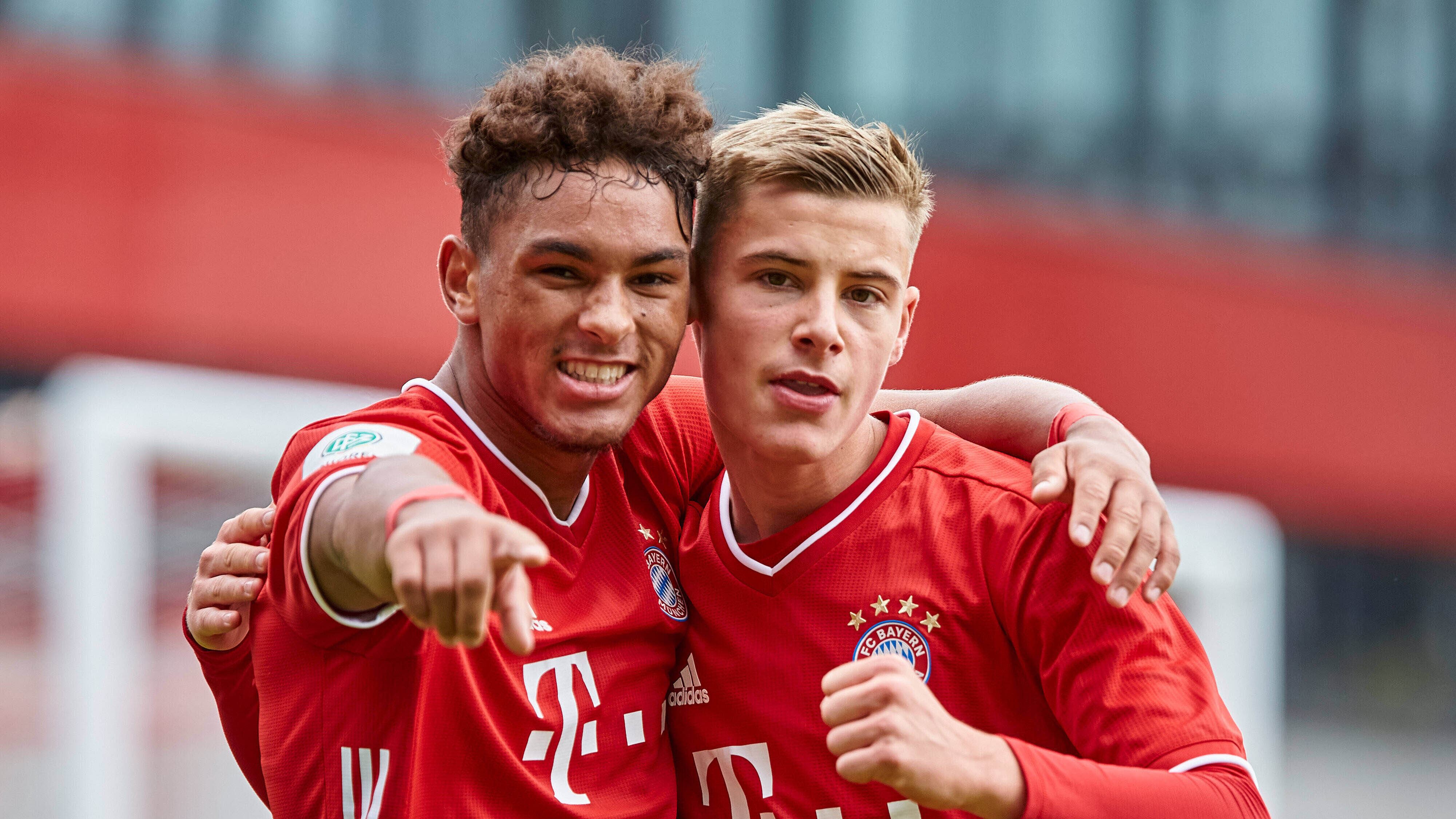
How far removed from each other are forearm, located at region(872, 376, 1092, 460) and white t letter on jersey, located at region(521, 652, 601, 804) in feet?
2.54

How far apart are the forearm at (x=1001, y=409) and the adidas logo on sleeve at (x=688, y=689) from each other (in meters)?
0.61

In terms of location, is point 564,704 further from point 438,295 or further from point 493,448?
point 438,295

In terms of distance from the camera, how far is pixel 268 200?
7691 mm

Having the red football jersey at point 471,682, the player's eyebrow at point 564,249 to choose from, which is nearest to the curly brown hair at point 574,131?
the player's eyebrow at point 564,249

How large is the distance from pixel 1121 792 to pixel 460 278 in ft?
4.39

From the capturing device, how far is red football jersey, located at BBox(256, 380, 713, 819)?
6.63 feet

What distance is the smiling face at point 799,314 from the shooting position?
2186 mm

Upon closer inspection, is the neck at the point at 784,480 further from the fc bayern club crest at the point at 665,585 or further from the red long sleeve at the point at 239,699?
the red long sleeve at the point at 239,699

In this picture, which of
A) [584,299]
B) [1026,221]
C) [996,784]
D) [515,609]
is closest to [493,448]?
[584,299]

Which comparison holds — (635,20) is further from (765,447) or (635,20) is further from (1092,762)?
(1092,762)

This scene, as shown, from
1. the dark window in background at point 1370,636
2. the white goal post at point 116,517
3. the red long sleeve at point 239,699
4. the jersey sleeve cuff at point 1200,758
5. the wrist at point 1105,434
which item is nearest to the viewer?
the jersey sleeve cuff at point 1200,758

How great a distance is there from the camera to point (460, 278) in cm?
233

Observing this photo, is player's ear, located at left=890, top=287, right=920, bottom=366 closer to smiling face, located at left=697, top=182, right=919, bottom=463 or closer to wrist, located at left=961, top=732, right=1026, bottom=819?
smiling face, located at left=697, top=182, right=919, bottom=463

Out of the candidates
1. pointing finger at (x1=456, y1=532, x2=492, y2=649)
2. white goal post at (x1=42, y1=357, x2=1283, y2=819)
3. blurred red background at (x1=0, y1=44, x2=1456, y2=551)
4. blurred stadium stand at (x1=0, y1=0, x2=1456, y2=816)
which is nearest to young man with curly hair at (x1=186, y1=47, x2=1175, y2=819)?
pointing finger at (x1=456, y1=532, x2=492, y2=649)
